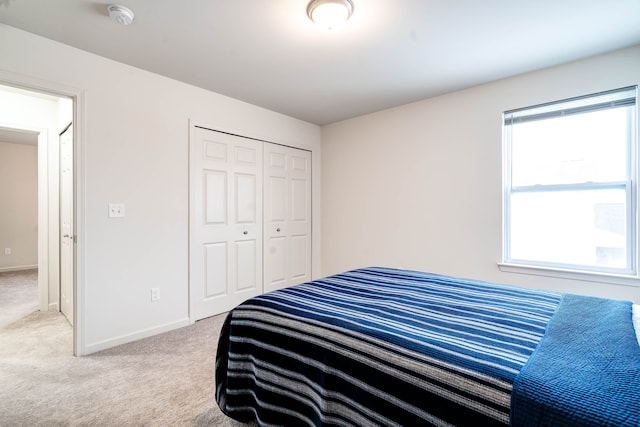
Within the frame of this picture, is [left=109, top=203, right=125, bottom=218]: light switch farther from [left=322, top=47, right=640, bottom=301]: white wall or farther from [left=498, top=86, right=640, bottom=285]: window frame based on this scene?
[left=498, top=86, right=640, bottom=285]: window frame

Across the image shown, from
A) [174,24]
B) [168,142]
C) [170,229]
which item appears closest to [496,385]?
[174,24]

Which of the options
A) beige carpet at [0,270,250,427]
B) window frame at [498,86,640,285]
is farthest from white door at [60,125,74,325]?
window frame at [498,86,640,285]

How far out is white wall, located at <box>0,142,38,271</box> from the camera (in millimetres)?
5438

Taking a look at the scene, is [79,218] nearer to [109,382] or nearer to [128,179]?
[128,179]

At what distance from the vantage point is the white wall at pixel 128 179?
2285 millimetres

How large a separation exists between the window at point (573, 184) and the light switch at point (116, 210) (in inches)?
139

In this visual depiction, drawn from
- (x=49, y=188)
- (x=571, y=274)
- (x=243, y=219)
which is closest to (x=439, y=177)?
(x=571, y=274)

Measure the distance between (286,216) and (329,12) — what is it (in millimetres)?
2595

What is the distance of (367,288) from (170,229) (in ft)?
6.70

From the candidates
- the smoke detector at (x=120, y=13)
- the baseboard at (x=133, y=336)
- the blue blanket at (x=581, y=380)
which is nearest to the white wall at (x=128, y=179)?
the baseboard at (x=133, y=336)

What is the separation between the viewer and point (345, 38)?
2129mm

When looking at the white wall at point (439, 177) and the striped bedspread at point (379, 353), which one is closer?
the striped bedspread at point (379, 353)

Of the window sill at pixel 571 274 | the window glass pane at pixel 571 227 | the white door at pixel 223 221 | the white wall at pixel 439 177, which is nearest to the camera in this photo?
the window sill at pixel 571 274

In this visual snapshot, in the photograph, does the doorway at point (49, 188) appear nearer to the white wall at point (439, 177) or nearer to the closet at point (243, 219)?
the closet at point (243, 219)
